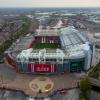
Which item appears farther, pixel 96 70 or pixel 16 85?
pixel 96 70

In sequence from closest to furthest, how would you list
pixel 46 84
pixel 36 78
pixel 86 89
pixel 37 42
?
pixel 86 89 → pixel 46 84 → pixel 36 78 → pixel 37 42

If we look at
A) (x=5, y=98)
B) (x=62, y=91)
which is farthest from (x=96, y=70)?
(x=5, y=98)

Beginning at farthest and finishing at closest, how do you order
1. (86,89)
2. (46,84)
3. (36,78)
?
(36,78) < (46,84) < (86,89)

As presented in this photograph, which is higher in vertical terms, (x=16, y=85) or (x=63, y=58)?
(x=63, y=58)

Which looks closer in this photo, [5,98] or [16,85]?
[5,98]

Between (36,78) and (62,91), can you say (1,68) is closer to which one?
(36,78)

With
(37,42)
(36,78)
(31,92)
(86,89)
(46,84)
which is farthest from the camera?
(37,42)

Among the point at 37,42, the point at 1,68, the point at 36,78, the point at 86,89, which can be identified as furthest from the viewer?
the point at 37,42

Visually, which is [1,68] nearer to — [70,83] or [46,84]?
[46,84]

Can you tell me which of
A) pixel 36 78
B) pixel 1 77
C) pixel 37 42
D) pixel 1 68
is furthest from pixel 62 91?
pixel 37 42

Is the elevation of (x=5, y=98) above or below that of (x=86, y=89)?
below
